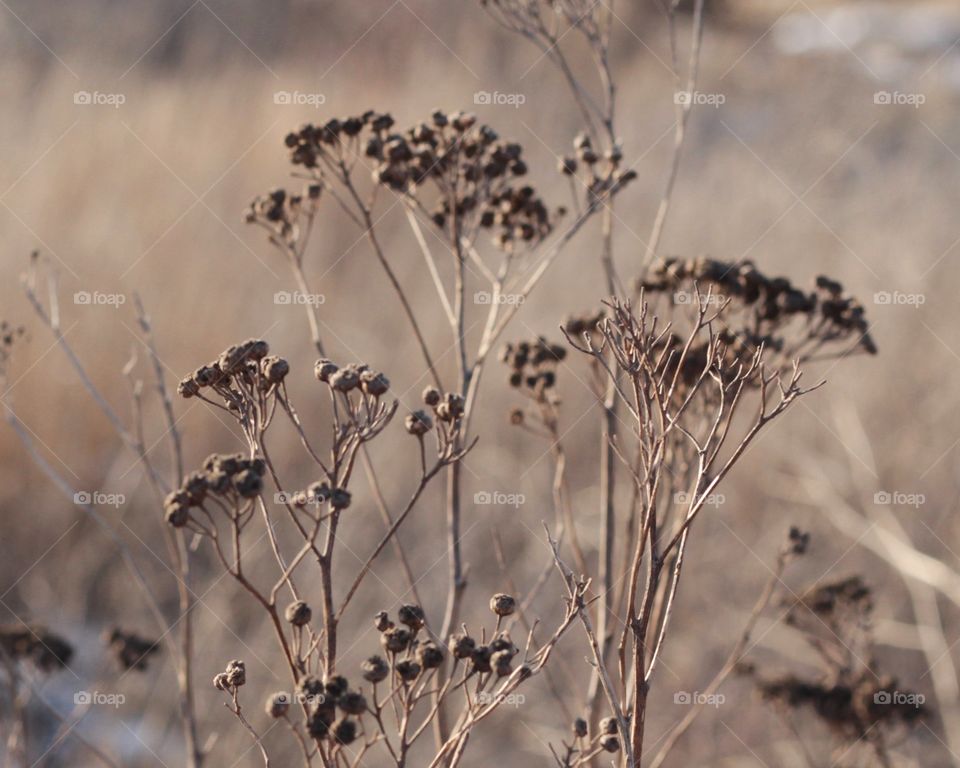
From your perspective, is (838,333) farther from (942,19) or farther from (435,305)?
(942,19)

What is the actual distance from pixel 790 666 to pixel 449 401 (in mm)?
4918

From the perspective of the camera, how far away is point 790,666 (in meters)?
5.65

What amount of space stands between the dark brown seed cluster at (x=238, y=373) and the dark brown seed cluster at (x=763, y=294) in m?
1.05

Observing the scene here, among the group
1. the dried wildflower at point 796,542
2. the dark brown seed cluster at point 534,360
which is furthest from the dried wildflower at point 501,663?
the dried wildflower at point 796,542

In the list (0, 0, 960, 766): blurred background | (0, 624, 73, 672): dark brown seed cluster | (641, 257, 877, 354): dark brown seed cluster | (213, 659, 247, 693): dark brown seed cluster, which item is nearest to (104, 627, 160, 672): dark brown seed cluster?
(0, 624, 73, 672): dark brown seed cluster

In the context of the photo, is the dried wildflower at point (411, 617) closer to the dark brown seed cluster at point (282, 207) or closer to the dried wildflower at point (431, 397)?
the dried wildflower at point (431, 397)

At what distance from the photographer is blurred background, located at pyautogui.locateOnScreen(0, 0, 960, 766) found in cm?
522

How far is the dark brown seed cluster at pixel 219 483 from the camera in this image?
48.7 inches

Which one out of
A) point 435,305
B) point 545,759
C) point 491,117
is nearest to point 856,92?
point 491,117

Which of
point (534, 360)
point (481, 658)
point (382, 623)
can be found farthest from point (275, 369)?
point (534, 360)

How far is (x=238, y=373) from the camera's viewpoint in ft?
4.58

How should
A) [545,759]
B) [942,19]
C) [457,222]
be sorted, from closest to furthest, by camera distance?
1. [457,222]
2. [545,759]
3. [942,19]

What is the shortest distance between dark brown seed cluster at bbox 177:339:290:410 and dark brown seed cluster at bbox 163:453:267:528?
136 millimetres

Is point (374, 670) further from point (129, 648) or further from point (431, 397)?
point (129, 648)
